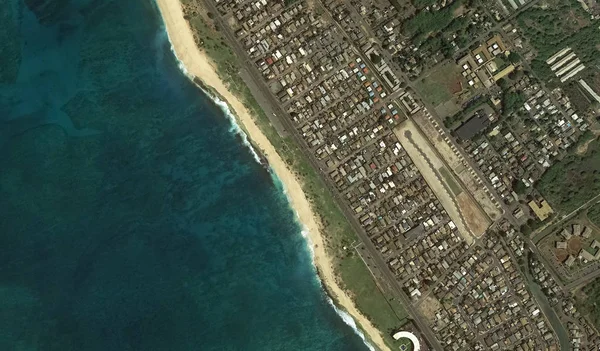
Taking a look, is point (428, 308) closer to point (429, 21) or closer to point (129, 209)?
point (429, 21)

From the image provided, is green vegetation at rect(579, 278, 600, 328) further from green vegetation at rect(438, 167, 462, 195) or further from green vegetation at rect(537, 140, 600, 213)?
green vegetation at rect(438, 167, 462, 195)

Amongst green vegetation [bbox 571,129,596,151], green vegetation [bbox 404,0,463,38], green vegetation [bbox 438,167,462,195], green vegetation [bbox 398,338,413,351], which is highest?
green vegetation [bbox 404,0,463,38]

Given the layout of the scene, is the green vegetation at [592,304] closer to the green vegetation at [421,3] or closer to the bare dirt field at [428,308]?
the bare dirt field at [428,308]

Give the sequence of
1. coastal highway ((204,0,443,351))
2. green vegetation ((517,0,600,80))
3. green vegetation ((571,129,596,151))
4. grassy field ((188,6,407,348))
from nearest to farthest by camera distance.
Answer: grassy field ((188,6,407,348))
coastal highway ((204,0,443,351))
green vegetation ((571,129,596,151))
green vegetation ((517,0,600,80))

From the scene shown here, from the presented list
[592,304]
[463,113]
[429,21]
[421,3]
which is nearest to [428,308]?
[592,304]

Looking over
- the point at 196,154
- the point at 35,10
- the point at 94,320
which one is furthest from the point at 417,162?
the point at 35,10

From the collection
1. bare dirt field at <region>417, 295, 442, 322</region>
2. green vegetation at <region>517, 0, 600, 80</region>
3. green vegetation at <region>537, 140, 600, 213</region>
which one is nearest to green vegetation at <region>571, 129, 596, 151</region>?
green vegetation at <region>537, 140, 600, 213</region>
